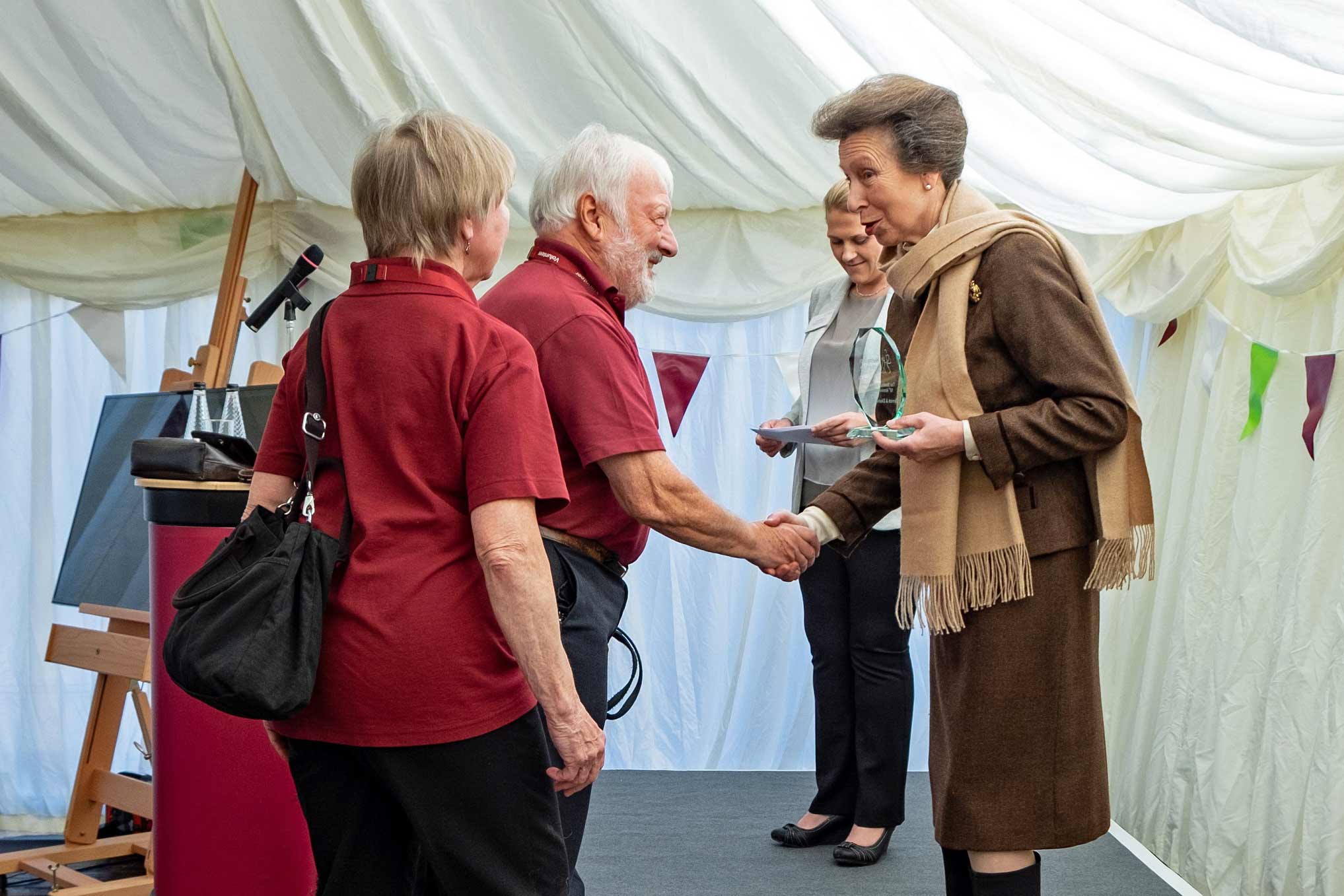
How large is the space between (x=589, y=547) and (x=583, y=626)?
12cm

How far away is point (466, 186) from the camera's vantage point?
A: 154cm

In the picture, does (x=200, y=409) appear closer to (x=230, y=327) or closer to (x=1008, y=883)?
(x=230, y=327)

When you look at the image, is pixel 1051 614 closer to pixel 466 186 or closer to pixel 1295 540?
pixel 466 186

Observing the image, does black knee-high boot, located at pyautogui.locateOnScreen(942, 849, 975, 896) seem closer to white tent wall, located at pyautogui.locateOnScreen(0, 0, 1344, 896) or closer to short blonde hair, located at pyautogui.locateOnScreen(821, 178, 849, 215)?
white tent wall, located at pyautogui.locateOnScreen(0, 0, 1344, 896)

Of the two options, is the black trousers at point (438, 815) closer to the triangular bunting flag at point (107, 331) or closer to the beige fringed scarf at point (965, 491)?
the beige fringed scarf at point (965, 491)

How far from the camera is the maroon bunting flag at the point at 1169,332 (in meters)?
3.67

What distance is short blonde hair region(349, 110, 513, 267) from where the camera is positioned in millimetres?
Result: 1528

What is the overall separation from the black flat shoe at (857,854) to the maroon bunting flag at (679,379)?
1.72 meters

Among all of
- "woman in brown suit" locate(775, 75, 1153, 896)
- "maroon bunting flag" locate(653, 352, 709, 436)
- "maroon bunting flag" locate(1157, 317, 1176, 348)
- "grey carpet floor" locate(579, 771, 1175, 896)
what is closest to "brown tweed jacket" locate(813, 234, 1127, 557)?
"woman in brown suit" locate(775, 75, 1153, 896)

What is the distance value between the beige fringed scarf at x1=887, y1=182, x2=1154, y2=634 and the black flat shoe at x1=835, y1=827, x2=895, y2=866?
1602 mm

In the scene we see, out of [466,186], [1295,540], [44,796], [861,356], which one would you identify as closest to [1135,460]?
[861,356]

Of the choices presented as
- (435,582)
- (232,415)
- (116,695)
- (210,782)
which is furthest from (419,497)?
(116,695)

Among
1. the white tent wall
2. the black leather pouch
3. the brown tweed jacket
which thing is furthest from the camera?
the white tent wall

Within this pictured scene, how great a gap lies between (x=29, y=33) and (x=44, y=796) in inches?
101
